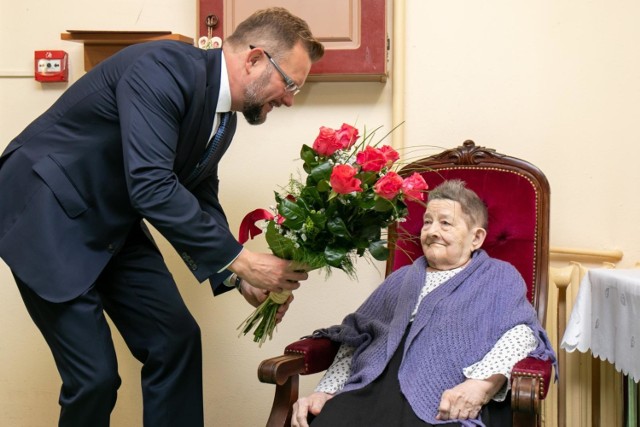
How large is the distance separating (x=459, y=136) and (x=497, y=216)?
0.45m

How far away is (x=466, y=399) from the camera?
1.97m

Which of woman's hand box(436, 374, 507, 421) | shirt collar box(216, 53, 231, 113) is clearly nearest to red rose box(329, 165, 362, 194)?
shirt collar box(216, 53, 231, 113)

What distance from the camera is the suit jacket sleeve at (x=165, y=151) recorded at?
1.96 meters

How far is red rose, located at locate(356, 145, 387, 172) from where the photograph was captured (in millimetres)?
1974

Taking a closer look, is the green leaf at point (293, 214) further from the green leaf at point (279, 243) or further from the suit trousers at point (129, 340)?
the suit trousers at point (129, 340)

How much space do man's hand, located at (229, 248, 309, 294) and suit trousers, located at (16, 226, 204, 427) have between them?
386 millimetres

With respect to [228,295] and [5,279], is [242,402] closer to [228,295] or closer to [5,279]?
[228,295]

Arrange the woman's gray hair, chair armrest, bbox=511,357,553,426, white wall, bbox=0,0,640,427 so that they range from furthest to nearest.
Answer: white wall, bbox=0,0,640,427
the woman's gray hair
chair armrest, bbox=511,357,553,426

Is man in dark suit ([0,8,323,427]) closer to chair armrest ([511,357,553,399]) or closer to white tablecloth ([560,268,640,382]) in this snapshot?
chair armrest ([511,357,553,399])

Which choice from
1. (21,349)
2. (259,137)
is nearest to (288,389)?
(259,137)

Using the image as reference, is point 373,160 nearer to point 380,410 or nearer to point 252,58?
point 252,58

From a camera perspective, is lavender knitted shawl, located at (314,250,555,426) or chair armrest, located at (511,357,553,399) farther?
lavender knitted shawl, located at (314,250,555,426)

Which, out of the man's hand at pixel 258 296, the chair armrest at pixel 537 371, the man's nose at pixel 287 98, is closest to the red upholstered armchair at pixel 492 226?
the man's hand at pixel 258 296

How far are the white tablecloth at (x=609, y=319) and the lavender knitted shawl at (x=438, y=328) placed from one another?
0.26m
